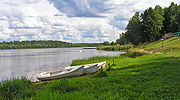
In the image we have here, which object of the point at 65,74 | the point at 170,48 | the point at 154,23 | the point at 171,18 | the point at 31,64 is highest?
the point at 171,18

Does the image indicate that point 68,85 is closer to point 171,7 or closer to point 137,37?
point 137,37

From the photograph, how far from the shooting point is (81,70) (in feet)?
55.6

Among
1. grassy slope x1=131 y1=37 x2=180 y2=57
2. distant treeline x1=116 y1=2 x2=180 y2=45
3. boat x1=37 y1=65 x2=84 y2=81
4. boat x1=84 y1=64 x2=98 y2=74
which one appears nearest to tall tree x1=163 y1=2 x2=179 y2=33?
distant treeline x1=116 y1=2 x2=180 y2=45

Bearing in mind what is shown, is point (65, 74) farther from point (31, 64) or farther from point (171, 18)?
point (171, 18)

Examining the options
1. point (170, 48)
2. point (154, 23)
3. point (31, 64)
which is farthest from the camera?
point (154, 23)

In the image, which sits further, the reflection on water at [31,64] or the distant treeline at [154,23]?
the distant treeline at [154,23]

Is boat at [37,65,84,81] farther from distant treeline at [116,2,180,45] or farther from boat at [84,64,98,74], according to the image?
distant treeline at [116,2,180,45]

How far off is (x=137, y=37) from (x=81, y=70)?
6207 cm

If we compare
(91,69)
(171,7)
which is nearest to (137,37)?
(171,7)

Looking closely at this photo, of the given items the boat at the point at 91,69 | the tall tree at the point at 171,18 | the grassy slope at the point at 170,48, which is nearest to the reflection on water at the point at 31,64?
the boat at the point at 91,69

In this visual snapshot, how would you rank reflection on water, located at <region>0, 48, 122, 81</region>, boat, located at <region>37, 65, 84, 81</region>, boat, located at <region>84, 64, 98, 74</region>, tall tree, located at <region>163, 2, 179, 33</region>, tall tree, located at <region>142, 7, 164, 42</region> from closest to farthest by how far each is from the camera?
1. boat, located at <region>37, 65, 84, 81</region>
2. boat, located at <region>84, 64, 98, 74</region>
3. reflection on water, located at <region>0, 48, 122, 81</region>
4. tall tree, located at <region>142, 7, 164, 42</region>
5. tall tree, located at <region>163, 2, 179, 33</region>

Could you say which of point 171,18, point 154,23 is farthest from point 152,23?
point 171,18

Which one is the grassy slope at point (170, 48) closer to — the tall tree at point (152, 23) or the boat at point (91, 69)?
the boat at point (91, 69)

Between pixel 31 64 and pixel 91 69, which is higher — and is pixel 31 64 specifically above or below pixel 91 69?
below
